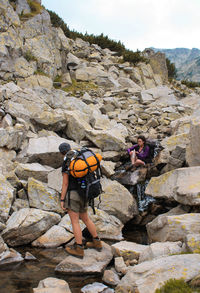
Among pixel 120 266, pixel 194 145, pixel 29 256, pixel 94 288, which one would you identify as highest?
pixel 194 145

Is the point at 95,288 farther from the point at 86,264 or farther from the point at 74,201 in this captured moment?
the point at 74,201

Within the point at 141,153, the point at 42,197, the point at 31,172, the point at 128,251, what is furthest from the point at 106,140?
the point at 128,251

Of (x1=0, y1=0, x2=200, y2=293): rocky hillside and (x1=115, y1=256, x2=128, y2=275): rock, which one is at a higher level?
(x1=0, y1=0, x2=200, y2=293): rocky hillside

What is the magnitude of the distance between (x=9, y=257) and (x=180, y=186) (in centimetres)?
519

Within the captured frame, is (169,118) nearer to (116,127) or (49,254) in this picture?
(116,127)

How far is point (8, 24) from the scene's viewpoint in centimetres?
1861

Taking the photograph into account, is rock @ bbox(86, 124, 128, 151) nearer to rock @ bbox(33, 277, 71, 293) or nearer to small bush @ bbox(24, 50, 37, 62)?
rock @ bbox(33, 277, 71, 293)

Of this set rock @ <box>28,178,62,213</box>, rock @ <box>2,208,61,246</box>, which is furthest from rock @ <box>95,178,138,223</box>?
rock @ <box>2,208,61,246</box>

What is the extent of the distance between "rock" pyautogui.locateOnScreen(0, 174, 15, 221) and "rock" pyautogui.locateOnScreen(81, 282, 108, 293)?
3.43m

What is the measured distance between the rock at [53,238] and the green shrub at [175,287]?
4.03 meters

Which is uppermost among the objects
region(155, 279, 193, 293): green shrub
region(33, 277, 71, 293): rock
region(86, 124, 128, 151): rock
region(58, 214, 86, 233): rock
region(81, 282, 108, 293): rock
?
region(86, 124, 128, 151): rock

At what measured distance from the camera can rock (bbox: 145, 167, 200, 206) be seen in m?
7.38

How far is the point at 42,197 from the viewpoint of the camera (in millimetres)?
8531

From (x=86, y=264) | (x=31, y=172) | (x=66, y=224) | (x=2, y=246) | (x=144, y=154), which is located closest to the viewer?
(x=86, y=264)
